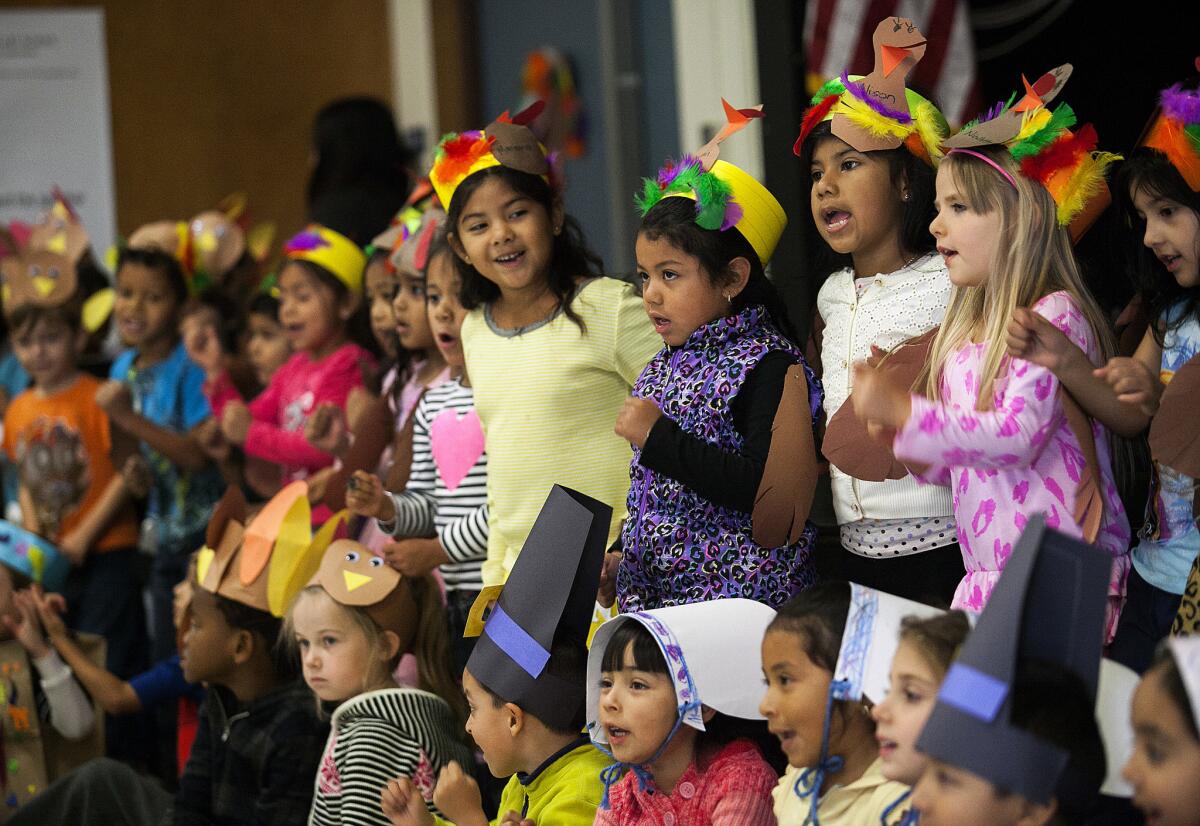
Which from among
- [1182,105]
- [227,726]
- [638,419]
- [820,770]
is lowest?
[227,726]

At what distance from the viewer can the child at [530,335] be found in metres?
3.07

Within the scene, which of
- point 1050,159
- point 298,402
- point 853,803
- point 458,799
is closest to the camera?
point 853,803

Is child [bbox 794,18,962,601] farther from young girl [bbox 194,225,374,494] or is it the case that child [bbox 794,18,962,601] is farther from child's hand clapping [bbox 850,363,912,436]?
young girl [bbox 194,225,374,494]

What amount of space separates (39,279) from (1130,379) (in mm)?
3901

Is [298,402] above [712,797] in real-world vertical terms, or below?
above

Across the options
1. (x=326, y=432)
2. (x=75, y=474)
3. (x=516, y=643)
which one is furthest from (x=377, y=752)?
(x=75, y=474)

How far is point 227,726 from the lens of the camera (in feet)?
11.3

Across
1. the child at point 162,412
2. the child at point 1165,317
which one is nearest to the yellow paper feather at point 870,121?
the child at point 1165,317

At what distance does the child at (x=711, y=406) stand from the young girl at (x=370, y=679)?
1.88ft

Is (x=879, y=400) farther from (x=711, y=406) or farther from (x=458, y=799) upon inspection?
(x=458, y=799)

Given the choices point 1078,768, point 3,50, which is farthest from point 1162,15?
point 3,50

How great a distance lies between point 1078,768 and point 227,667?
2.21 metres

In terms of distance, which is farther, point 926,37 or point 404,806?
point 926,37

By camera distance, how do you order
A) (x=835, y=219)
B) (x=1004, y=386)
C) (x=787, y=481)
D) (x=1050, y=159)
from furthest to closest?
1. (x=835, y=219)
2. (x=787, y=481)
3. (x=1050, y=159)
4. (x=1004, y=386)
